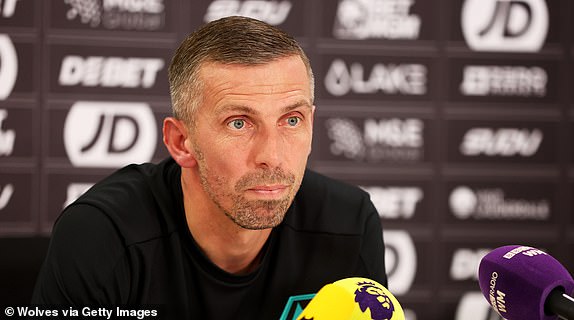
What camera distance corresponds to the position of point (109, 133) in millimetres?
3289

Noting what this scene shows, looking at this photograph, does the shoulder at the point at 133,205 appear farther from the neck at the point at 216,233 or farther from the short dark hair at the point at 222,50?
the short dark hair at the point at 222,50

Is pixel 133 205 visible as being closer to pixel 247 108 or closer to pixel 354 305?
pixel 247 108

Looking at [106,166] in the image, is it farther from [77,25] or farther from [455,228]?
[455,228]

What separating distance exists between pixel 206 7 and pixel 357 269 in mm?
1920

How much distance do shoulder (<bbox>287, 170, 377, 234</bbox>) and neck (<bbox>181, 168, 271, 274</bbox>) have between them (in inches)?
4.7

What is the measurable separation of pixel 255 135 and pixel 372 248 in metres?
0.53

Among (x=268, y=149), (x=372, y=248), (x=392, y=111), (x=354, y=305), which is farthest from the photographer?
(x=392, y=111)

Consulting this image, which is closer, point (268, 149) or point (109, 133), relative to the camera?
point (268, 149)

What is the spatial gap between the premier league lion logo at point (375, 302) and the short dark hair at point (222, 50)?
19.3 inches

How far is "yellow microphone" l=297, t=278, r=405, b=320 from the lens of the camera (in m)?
1.15

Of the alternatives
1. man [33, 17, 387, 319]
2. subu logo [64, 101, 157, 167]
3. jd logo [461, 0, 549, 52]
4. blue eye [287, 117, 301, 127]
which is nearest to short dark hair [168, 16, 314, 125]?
man [33, 17, 387, 319]

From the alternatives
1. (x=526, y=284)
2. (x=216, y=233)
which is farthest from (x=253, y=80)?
(x=526, y=284)

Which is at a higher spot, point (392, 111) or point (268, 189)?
point (268, 189)

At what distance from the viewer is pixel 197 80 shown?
4.76 ft
